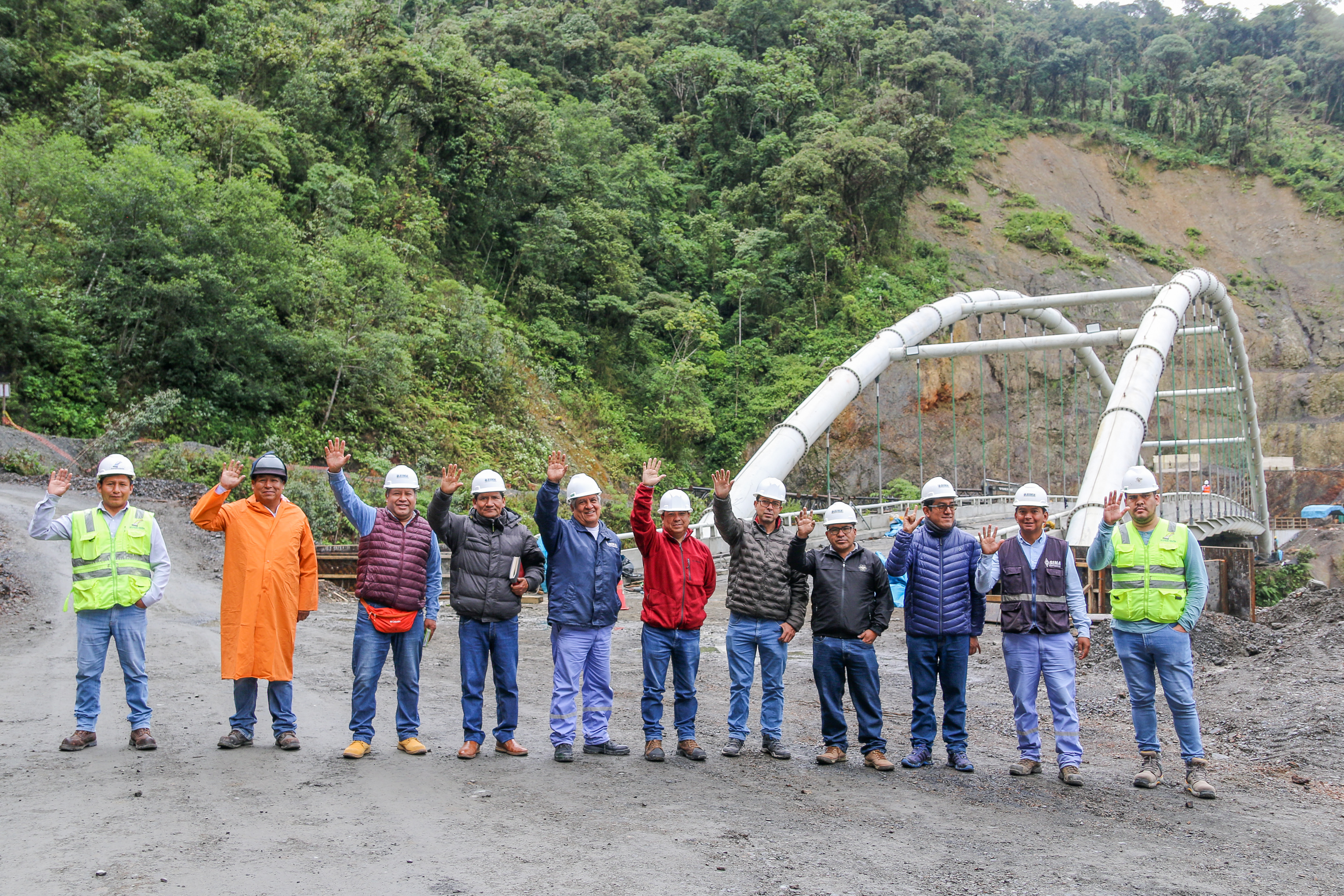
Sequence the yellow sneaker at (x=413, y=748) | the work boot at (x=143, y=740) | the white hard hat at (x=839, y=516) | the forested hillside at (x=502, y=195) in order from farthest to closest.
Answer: the forested hillside at (x=502, y=195) < the white hard hat at (x=839, y=516) < the yellow sneaker at (x=413, y=748) < the work boot at (x=143, y=740)

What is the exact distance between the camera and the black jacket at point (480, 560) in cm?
574

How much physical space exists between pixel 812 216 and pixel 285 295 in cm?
2260

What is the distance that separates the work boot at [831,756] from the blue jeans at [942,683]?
51cm

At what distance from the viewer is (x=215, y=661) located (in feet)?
29.8

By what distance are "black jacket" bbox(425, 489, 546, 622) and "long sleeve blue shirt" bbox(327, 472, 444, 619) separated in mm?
133

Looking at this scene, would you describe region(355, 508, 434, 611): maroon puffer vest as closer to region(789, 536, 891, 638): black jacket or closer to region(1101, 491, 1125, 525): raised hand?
region(789, 536, 891, 638): black jacket

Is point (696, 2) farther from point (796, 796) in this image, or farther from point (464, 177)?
point (796, 796)

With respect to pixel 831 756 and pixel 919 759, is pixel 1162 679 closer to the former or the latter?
pixel 919 759

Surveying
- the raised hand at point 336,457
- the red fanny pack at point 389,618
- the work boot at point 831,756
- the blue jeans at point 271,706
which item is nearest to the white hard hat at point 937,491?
the work boot at point 831,756

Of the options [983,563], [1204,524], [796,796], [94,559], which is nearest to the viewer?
[796,796]

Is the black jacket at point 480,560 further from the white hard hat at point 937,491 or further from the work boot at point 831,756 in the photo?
the white hard hat at point 937,491

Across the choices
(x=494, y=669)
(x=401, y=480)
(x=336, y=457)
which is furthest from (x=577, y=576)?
(x=336, y=457)

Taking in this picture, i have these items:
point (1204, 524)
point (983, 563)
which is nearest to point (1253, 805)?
point (983, 563)

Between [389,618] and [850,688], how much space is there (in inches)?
118
